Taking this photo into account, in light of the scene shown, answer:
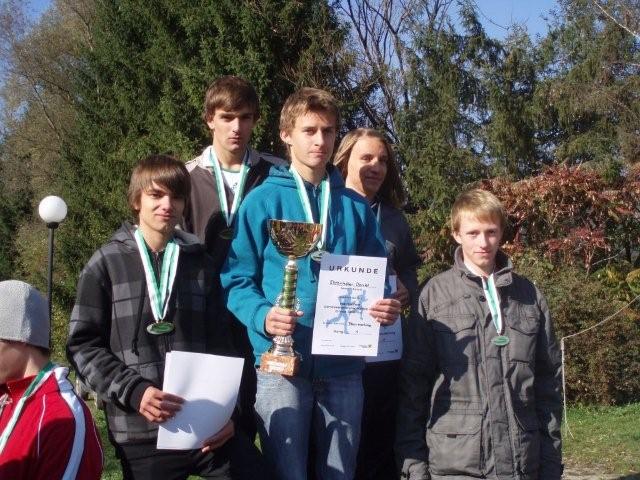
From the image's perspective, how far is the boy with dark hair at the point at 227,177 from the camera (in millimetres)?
4016

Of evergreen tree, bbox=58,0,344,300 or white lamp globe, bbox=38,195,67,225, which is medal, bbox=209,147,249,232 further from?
white lamp globe, bbox=38,195,67,225

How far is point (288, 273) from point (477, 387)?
1087 millimetres

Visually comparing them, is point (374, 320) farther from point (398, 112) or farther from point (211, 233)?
point (398, 112)

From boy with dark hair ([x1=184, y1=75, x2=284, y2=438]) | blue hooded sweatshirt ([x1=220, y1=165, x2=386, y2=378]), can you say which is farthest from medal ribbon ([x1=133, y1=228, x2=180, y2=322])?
boy with dark hair ([x1=184, y1=75, x2=284, y2=438])

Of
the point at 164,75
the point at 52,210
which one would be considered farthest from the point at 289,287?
the point at 164,75

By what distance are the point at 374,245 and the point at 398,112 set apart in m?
Result: 12.0

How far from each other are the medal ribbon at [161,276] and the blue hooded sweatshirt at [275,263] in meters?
0.22

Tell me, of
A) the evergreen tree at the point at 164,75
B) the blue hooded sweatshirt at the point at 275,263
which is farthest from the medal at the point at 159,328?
the evergreen tree at the point at 164,75

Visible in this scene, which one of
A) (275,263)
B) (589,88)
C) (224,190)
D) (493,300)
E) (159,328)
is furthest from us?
(589,88)

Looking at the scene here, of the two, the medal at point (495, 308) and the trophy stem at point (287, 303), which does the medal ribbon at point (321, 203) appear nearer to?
the trophy stem at point (287, 303)

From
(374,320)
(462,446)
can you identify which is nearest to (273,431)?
(374,320)

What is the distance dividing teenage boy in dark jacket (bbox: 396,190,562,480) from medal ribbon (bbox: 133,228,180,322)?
120cm

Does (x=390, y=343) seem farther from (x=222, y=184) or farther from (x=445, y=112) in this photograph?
(x=445, y=112)

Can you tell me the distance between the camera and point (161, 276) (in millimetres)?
3584
